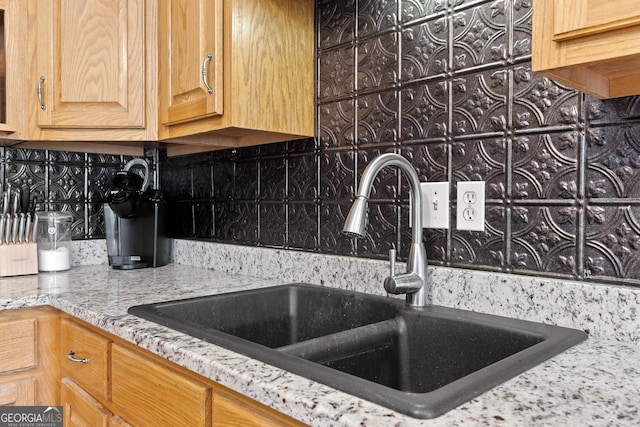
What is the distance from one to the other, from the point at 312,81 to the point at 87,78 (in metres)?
0.80

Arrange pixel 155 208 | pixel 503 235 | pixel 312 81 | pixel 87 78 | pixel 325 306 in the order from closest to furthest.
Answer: pixel 503 235 → pixel 325 306 → pixel 312 81 → pixel 87 78 → pixel 155 208

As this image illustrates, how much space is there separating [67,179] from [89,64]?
55 cm

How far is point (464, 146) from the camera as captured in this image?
1.11 metres

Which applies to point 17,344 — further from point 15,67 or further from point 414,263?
point 414,263

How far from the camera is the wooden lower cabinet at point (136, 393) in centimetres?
77

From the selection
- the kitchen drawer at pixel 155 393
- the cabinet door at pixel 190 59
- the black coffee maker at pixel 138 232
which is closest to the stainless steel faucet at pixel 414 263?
the kitchen drawer at pixel 155 393

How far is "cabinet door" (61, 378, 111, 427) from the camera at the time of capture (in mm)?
Answer: 1128

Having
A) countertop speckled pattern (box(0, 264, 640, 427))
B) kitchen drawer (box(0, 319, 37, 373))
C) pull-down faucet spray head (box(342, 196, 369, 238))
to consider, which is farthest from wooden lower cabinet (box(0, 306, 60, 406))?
pull-down faucet spray head (box(342, 196, 369, 238))

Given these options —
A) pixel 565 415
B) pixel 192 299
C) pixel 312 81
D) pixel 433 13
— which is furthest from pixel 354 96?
pixel 565 415

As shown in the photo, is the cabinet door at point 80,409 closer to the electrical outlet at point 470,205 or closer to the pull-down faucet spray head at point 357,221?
the pull-down faucet spray head at point 357,221

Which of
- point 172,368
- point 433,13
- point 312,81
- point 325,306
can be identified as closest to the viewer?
point 172,368

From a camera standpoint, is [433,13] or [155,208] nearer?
[433,13]

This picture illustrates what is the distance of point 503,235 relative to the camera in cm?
105

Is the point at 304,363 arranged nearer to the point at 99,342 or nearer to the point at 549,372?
the point at 549,372
